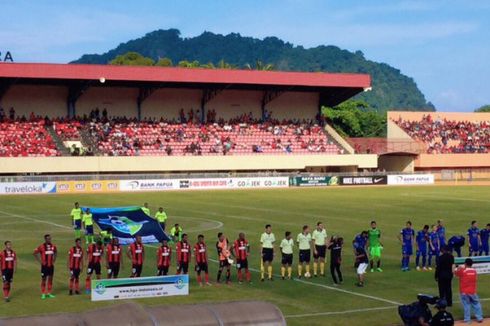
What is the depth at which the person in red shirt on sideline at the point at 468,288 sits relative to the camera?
18.8m

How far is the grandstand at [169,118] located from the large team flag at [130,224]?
35.2 m

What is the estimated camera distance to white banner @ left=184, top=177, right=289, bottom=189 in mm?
67562

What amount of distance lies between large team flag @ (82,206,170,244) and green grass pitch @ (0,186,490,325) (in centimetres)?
178

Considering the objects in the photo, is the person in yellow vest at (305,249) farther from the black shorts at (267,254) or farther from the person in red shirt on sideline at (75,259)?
the person in red shirt on sideline at (75,259)

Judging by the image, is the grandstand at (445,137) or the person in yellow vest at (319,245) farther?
the grandstand at (445,137)

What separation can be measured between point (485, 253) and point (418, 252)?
3.09m

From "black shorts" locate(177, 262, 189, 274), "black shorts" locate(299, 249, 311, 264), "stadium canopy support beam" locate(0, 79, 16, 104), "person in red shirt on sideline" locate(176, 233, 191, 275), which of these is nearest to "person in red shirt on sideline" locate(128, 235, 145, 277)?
"person in red shirt on sideline" locate(176, 233, 191, 275)

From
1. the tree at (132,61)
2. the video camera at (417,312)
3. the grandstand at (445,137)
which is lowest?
the video camera at (417,312)

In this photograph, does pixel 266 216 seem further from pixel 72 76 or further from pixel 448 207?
pixel 72 76

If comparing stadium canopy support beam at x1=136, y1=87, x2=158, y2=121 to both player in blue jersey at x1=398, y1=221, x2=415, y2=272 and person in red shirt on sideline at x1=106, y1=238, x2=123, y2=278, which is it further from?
person in red shirt on sideline at x1=106, y1=238, x2=123, y2=278

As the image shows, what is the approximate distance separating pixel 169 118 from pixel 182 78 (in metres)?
6.60

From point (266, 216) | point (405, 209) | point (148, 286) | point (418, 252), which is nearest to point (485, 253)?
point (418, 252)

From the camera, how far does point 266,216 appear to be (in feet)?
151

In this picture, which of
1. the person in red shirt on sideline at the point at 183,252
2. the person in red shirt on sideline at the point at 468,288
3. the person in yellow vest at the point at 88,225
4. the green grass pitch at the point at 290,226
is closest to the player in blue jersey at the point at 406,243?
the green grass pitch at the point at 290,226
